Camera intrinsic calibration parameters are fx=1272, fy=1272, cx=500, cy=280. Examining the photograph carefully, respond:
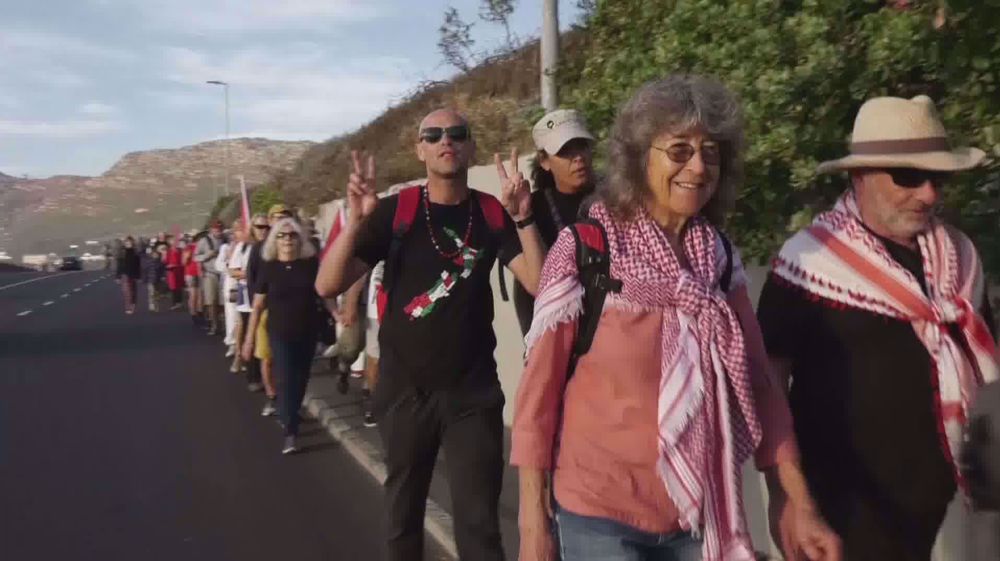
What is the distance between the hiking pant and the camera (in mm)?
9117

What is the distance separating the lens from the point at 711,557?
2703 millimetres

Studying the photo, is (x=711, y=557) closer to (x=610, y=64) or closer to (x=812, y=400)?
(x=812, y=400)

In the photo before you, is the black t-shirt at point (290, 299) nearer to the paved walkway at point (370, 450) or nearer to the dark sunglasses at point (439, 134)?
the paved walkway at point (370, 450)

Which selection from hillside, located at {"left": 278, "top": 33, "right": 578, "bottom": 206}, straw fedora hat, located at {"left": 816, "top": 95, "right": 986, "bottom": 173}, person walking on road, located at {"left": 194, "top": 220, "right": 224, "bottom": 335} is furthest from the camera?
person walking on road, located at {"left": 194, "top": 220, "right": 224, "bottom": 335}

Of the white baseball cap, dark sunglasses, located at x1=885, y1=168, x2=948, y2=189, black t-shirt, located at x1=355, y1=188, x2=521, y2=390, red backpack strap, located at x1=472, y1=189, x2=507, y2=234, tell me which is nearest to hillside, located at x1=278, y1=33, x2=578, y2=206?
the white baseball cap

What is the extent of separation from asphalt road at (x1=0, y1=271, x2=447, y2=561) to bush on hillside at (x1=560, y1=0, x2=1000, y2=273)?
2.75 m

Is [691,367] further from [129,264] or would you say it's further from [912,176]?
[129,264]

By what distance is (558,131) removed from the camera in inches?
191

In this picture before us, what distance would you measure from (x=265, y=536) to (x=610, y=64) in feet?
10.4

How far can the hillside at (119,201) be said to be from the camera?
6353 inches

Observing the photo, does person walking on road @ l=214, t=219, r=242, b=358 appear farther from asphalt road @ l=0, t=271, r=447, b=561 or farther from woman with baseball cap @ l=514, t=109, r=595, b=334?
woman with baseball cap @ l=514, t=109, r=595, b=334

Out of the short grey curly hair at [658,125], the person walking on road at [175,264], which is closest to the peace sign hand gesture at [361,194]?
the short grey curly hair at [658,125]

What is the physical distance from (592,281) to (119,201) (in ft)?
599

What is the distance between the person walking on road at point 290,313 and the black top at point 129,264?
1779 centimetres
